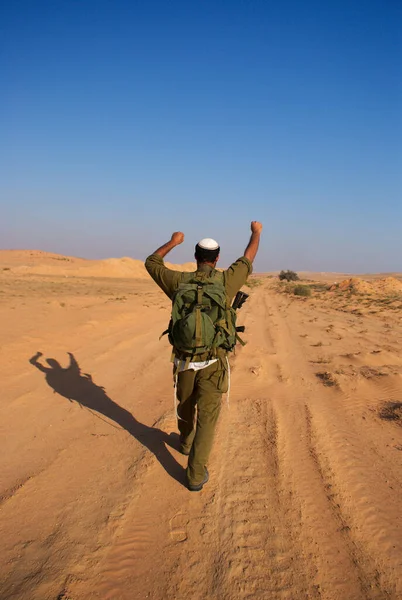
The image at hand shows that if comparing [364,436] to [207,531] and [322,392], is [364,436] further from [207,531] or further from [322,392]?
[207,531]

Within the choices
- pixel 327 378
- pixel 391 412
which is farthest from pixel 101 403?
pixel 391 412

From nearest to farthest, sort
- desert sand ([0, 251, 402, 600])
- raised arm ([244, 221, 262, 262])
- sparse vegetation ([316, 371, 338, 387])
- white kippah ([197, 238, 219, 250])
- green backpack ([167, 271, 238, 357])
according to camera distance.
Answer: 1. desert sand ([0, 251, 402, 600])
2. green backpack ([167, 271, 238, 357])
3. white kippah ([197, 238, 219, 250])
4. raised arm ([244, 221, 262, 262])
5. sparse vegetation ([316, 371, 338, 387])

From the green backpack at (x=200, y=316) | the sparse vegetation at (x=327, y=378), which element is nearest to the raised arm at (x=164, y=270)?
the green backpack at (x=200, y=316)

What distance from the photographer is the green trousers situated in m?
3.04

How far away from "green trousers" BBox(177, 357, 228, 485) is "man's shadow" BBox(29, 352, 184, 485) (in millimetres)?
384

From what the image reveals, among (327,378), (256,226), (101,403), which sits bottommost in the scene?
(101,403)

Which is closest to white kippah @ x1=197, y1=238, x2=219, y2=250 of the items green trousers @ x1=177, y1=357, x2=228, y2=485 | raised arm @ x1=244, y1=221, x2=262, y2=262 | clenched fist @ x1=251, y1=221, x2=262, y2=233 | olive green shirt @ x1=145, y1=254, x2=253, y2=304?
olive green shirt @ x1=145, y1=254, x2=253, y2=304

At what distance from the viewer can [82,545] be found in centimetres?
248

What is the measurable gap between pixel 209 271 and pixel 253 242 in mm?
543

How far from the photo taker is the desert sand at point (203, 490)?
89.4 inches

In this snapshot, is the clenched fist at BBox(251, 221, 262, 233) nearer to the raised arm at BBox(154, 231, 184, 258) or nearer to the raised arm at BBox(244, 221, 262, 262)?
the raised arm at BBox(244, 221, 262, 262)

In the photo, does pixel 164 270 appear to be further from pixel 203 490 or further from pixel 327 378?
pixel 327 378

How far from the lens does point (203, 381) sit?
309 centimetres

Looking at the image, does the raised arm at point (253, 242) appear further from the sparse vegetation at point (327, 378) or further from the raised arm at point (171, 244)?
the sparse vegetation at point (327, 378)
